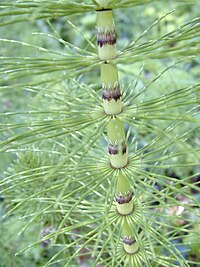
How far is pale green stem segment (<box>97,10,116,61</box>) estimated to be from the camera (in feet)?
2.40

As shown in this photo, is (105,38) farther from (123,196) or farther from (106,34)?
(123,196)

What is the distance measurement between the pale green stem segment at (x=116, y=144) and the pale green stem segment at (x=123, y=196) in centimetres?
2

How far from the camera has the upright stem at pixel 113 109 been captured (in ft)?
2.41

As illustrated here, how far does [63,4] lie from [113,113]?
0.22 meters

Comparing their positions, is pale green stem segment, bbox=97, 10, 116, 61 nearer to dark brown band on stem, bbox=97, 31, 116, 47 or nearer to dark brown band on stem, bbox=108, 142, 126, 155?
dark brown band on stem, bbox=97, 31, 116, 47

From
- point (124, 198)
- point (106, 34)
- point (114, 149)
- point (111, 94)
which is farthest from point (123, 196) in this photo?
point (106, 34)

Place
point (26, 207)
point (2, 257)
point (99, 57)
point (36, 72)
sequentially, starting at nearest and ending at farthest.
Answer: point (36, 72)
point (99, 57)
point (26, 207)
point (2, 257)

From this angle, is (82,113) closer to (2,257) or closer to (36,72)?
(36,72)

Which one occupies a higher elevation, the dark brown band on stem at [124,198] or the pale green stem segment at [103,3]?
the pale green stem segment at [103,3]

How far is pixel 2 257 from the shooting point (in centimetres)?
147

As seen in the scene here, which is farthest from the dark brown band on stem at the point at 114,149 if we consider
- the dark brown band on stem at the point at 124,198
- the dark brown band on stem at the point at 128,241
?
the dark brown band on stem at the point at 128,241

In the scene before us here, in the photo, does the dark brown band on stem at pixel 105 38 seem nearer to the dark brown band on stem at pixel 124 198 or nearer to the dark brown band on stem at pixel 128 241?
the dark brown band on stem at pixel 124 198

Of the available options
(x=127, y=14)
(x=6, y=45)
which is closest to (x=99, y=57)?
(x=6, y=45)

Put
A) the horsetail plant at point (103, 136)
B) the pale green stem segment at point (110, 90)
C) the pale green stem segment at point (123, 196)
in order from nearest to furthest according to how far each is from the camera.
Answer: the horsetail plant at point (103, 136), the pale green stem segment at point (110, 90), the pale green stem segment at point (123, 196)
